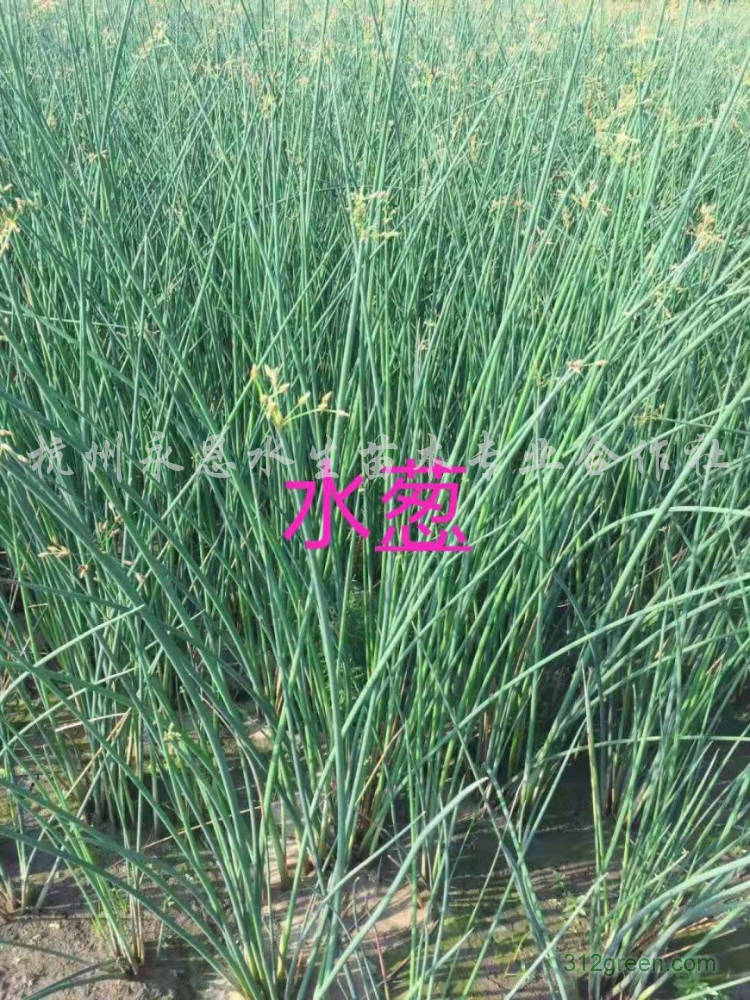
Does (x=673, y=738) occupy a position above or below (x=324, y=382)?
below

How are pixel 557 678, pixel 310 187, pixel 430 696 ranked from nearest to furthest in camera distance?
pixel 430 696
pixel 310 187
pixel 557 678

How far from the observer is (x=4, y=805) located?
139 centimetres

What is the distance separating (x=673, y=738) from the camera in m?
1.18

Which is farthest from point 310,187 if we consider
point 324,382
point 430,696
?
point 430,696

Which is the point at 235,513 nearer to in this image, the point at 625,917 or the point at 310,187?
the point at 310,187

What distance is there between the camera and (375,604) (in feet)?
5.16

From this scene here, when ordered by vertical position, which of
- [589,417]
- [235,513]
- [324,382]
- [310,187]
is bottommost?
[235,513]

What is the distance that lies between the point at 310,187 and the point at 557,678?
935 millimetres

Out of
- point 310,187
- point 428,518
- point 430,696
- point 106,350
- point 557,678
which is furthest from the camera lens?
point 106,350

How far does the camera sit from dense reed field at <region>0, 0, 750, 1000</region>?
1010 millimetres

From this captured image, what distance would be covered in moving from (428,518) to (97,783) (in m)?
0.71

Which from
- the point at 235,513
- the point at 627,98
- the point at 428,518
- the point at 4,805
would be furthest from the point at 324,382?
the point at 4,805

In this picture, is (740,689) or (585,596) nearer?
(585,596)

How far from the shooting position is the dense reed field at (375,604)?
1.01 meters
